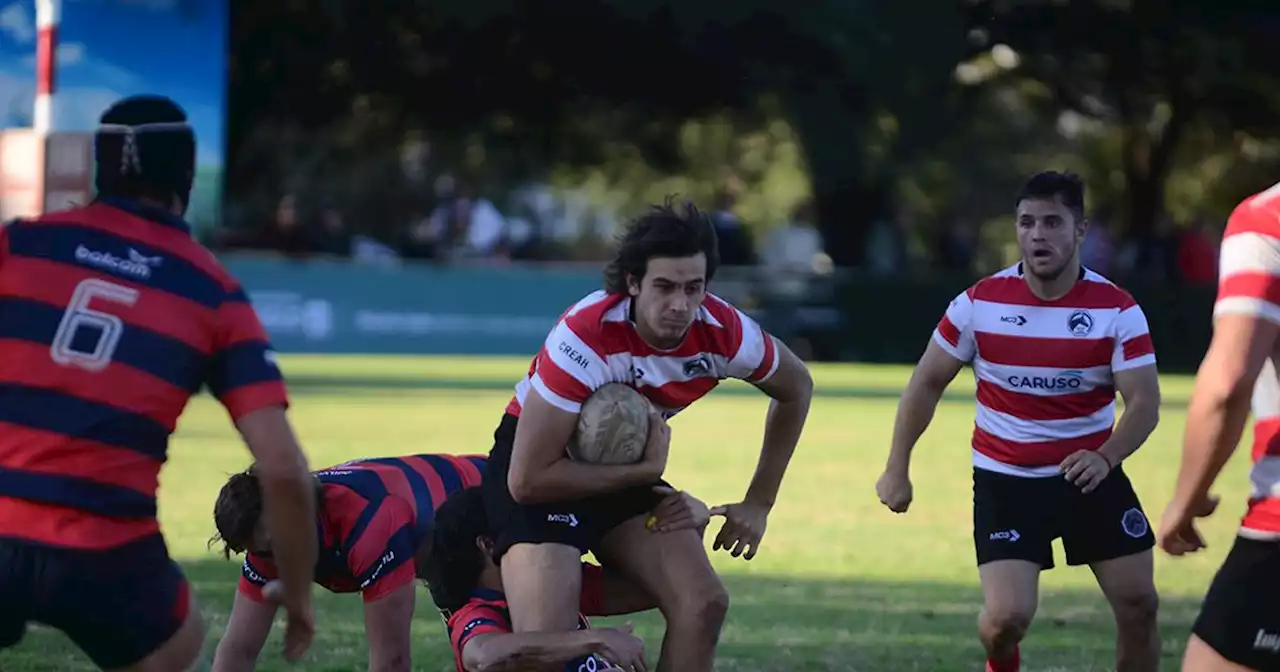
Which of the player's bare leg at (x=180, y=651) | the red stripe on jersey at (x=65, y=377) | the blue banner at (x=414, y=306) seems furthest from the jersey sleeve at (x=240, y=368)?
the blue banner at (x=414, y=306)

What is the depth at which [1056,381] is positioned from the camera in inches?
284

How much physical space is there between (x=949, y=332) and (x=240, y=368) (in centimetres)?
355

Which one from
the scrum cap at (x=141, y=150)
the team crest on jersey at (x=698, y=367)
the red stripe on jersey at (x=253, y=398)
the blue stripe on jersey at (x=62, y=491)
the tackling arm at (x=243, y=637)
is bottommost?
the tackling arm at (x=243, y=637)

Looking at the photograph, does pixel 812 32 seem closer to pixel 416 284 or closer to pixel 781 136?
pixel 416 284

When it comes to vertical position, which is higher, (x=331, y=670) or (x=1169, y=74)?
(x=1169, y=74)

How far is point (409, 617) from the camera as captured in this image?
649cm

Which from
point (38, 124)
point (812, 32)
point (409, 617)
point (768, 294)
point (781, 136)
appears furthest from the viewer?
point (781, 136)

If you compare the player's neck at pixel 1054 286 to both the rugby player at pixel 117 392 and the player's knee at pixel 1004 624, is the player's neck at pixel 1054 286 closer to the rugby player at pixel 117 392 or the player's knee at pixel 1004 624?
the player's knee at pixel 1004 624

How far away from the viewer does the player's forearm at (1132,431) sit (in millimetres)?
7016

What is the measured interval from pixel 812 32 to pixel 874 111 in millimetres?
1721

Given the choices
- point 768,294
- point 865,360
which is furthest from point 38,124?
point 865,360

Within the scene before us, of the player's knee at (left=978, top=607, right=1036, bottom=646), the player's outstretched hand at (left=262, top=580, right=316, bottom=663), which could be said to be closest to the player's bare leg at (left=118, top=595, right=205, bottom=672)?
the player's outstretched hand at (left=262, top=580, right=316, bottom=663)

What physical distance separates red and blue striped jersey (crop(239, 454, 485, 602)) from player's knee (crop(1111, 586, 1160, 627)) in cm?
238

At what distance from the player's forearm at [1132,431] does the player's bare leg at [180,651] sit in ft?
11.6
